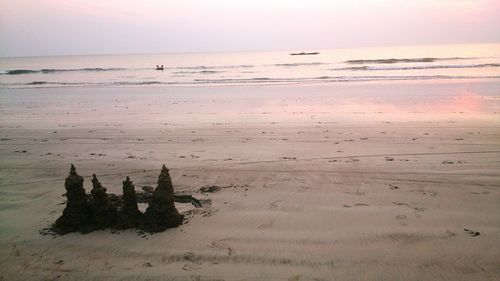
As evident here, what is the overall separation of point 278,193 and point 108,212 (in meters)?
2.50

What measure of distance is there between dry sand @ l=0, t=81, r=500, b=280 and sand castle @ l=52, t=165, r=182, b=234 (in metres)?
0.15

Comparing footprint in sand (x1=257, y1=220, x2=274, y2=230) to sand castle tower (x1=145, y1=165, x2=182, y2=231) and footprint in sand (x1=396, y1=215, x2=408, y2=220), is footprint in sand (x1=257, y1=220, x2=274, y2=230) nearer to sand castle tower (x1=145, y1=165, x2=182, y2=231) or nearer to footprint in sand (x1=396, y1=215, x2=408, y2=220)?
sand castle tower (x1=145, y1=165, x2=182, y2=231)

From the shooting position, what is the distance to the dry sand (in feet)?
12.5

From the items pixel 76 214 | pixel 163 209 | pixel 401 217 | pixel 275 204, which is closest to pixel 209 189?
pixel 275 204

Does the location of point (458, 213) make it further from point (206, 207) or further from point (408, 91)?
point (408, 91)

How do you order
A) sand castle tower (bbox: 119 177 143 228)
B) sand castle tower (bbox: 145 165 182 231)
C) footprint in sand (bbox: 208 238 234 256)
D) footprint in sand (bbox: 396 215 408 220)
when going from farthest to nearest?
footprint in sand (bbox: 396 215 408 220) → sand castle tower (bbox: 119 177 143 228) → sand castle tower (bbox: 145 165 182 231) → footprint in sand (bbox: 208 238 234 256)

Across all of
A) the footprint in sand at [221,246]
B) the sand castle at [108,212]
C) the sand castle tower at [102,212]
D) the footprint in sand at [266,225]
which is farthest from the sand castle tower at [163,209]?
the footprint in sand at [266,225]

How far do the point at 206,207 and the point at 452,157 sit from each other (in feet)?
17.1

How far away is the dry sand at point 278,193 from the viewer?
12.5 feet

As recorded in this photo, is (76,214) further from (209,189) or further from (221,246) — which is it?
(209,189)

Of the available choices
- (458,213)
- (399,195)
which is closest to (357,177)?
(399,195)

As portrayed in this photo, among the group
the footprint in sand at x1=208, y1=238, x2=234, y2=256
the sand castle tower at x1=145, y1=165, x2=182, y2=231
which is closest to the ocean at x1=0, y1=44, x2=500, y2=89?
the sand castle tower at x1=145, y1=165, x2=182, y2=231

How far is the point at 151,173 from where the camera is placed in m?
6.94

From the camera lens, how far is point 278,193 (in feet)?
18.9
